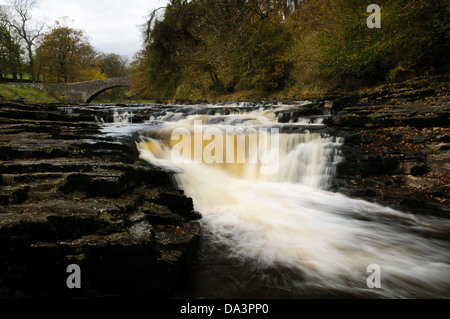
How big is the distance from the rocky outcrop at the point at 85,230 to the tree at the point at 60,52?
43123 mm

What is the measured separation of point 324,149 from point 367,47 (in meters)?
6.48

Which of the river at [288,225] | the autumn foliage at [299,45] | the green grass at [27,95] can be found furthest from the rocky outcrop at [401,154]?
the green grass at [27,95]

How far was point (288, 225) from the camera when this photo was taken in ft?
14.5

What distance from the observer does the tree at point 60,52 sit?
119 feet

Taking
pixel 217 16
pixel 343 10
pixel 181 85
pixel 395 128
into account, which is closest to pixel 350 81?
pixel 343 10

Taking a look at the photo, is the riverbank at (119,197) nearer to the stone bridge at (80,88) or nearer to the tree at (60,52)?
the stone bridge at (80,88)

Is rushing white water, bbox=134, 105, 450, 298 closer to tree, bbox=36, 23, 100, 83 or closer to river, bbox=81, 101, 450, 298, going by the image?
river, bbox=81, 101, 450, 298

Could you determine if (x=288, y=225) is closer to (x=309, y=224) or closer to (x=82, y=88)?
(x=309, y=224)

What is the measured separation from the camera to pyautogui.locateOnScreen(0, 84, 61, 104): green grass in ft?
67.3

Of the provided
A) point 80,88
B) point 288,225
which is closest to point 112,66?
point 80,88

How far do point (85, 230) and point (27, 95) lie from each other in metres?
28.5

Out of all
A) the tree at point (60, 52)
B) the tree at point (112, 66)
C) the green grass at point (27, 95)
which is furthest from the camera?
the tree at point (112, 66)
